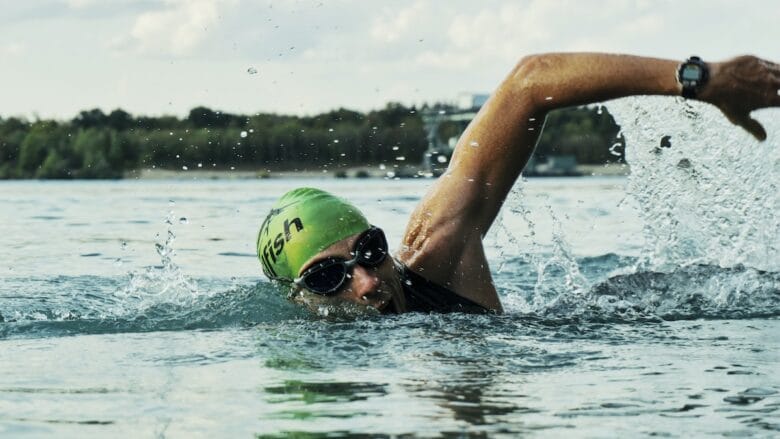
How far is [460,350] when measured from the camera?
473 centimetres

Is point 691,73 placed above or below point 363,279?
above

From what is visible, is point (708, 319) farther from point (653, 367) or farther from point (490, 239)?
point (490, 239)

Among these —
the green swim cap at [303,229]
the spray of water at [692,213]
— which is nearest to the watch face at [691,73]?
the green swim cap at [303,229]

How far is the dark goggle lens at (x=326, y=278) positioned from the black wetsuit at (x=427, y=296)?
15.0 inches

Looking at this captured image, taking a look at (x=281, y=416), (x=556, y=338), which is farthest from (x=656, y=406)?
(x=556, y=338)

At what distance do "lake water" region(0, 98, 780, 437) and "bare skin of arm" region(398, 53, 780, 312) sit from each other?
1.10 feet

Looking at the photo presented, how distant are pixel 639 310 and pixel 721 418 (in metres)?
2.70

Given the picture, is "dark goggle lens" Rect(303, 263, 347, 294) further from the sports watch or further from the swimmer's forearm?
the sports watch

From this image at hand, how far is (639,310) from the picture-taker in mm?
6203

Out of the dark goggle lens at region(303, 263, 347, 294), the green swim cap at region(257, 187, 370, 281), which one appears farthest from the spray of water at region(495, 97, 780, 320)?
the dark goggle lens at region(303, 263, 347, 294)

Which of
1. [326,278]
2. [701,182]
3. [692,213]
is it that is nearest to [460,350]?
[326,278]

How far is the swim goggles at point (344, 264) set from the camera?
5.25m

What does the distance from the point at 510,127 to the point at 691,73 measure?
110cm

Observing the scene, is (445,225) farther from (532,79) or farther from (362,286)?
(532,79)
